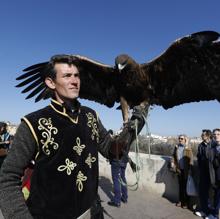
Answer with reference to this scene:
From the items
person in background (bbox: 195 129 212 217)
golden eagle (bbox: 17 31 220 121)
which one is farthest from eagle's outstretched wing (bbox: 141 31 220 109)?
person in background (bbox: 195 129 212 217)

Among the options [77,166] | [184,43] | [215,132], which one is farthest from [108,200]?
[77,166]

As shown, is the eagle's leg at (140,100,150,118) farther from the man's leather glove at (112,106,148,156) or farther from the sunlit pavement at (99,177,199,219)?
the sunlit pavement at (99,177,199,219)

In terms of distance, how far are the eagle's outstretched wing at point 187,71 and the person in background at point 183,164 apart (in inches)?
43.1

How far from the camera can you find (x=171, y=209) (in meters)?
5.71

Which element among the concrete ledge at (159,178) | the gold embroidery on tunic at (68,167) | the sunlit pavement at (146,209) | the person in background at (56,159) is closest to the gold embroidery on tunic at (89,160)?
the person in background at (56,159)

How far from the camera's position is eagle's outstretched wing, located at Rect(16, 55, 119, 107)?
5200mm

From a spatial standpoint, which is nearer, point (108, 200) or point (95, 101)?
point (95, 101)

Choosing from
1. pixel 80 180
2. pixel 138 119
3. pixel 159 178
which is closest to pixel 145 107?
pixel 138 119

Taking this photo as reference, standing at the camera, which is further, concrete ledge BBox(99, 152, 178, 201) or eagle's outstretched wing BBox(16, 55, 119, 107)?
concrete ledge BBox(99, 152, 178, 201)

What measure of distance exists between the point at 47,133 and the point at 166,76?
3383 mm

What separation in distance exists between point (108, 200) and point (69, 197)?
4.86 meters

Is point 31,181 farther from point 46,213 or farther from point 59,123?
point 59,123

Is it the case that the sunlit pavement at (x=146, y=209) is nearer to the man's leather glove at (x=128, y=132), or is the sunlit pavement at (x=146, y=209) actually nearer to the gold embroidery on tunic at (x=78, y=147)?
the man's leather glove at (x=128, y=132)

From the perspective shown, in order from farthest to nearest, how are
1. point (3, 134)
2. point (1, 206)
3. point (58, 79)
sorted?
1. point (3, 134)
2. point (58, 79)
3. point (1, 206)
